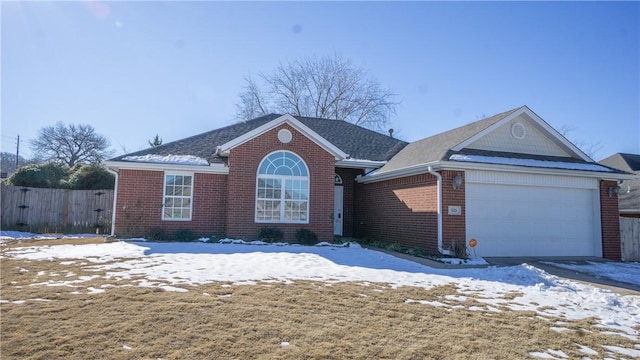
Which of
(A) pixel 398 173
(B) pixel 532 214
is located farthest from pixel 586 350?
(A) pixel 398 173

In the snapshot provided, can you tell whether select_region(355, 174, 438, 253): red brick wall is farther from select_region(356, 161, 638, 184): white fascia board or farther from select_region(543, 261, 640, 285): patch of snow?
select_region(543, 261, 640, 285): patch of snow

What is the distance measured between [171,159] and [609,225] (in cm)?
1516

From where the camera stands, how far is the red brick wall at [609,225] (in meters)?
13.6

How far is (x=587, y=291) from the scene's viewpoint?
25.8 feet

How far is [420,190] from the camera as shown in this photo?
13.2m

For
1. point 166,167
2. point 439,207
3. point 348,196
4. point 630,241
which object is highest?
point 166,167

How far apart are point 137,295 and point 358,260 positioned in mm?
5842

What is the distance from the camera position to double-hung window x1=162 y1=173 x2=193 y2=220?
13.8m

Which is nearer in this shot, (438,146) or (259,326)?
(259,326)

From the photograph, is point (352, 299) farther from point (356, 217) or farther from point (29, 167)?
point (29, 167)

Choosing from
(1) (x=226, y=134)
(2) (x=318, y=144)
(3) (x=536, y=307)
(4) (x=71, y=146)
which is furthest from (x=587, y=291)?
(4) (x=71, y=146)

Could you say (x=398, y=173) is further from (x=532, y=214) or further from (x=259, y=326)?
(x=259, y=326)

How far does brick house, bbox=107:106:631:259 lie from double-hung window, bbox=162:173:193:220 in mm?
33

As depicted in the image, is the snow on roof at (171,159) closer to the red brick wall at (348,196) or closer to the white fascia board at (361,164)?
the white fascia board at (361,164)
